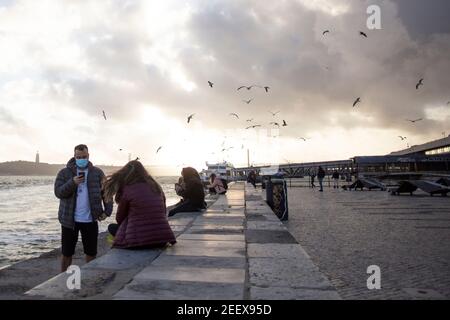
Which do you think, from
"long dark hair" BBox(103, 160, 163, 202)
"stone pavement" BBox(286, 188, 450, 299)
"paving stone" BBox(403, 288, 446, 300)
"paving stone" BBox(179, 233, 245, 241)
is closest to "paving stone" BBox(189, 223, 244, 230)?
"paving stone" BBox(179, 233, 245, 241)

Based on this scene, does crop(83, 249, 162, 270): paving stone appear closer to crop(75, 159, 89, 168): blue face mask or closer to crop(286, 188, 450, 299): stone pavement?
crop(75, 159, 89, 168): blue face mask

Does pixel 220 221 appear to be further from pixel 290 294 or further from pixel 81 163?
pixel 290 294

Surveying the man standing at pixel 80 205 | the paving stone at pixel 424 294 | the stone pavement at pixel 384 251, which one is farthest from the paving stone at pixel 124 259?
the paving stone at pixel 424 294

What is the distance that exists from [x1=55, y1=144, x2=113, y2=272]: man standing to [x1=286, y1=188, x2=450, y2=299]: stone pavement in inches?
133

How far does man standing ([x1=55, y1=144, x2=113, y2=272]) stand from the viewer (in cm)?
550

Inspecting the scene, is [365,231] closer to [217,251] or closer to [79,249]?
[217,251]

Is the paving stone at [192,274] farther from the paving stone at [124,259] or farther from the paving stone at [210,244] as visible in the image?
the paving stone at [210,244]

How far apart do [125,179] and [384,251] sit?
188 inches

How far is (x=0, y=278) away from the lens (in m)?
5.99

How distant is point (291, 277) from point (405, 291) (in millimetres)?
1478

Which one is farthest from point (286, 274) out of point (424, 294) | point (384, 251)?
point (384, 251)

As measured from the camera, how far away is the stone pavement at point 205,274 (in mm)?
3516
